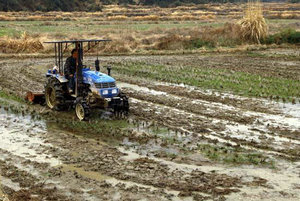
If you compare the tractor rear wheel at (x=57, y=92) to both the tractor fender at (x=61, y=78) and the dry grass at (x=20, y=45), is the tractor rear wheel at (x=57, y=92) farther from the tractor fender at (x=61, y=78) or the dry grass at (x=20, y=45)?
the dry grass at (x=20, y=45)

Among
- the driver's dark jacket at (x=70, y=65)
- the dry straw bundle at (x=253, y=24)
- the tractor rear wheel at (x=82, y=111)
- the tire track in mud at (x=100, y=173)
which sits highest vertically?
the dry straw bundle at (x=253, y=24)

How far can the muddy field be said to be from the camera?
834 cm

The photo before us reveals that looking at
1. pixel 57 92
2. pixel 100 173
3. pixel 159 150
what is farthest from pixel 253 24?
pixel 100 173

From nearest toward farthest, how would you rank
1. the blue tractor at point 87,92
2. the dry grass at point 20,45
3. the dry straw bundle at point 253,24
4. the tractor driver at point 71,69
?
the blue tractor at point 87,92 → the tractor driver at point 71,69 → the dry grass at point 20,45 → the dry straw bundle at point 253,24

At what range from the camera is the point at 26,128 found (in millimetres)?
12508

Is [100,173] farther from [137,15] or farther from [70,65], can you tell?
[137,15]

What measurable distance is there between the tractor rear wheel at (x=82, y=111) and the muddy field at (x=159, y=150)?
21 cm

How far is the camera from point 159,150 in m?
10.5

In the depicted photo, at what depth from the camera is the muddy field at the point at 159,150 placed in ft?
27.3

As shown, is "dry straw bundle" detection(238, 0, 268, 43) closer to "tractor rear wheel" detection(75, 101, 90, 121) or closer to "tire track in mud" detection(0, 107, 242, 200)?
"tractor rear wheel" detection(75, 101, 90, 121)

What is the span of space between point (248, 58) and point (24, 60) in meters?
13.3

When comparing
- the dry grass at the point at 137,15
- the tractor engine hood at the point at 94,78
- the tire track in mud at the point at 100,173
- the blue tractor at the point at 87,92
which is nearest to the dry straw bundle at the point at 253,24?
the blue tractor at the point at 87,92

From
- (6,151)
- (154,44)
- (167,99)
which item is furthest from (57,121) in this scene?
(154,44)

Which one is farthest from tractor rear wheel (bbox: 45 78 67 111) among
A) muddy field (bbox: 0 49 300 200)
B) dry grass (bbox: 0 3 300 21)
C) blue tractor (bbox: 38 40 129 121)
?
dry grass (bbox: 0 3 300 21)
